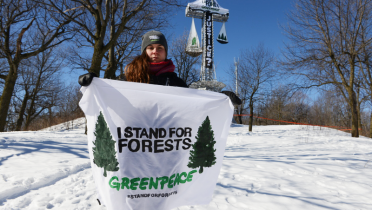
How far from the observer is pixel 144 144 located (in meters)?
1.79

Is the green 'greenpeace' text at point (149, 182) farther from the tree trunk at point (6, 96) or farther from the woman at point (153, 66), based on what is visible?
the tree trunk at point (6, 96)

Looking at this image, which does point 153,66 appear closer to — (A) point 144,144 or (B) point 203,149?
(A) point 144,144

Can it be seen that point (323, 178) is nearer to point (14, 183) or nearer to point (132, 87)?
point (132, 87)

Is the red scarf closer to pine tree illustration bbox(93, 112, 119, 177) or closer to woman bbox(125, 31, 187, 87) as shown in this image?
woman bbox(125, 31, 187, 87)

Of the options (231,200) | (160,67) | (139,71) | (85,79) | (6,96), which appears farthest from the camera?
(6,96)

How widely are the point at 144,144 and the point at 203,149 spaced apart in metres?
0.63

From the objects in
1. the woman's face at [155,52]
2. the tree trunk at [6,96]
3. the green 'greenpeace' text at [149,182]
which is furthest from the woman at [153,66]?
the tree trunk at [6,96]

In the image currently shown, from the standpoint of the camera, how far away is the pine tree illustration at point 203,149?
199 centimetres

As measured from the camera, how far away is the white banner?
1722mm

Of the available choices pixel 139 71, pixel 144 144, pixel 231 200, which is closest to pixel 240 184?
pixel 231 200

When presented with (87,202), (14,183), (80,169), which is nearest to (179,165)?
(87,202)

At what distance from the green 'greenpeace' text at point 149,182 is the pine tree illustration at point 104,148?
4.7 inches

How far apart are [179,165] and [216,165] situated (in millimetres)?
452

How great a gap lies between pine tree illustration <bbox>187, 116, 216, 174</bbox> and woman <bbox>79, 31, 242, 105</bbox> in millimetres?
447
